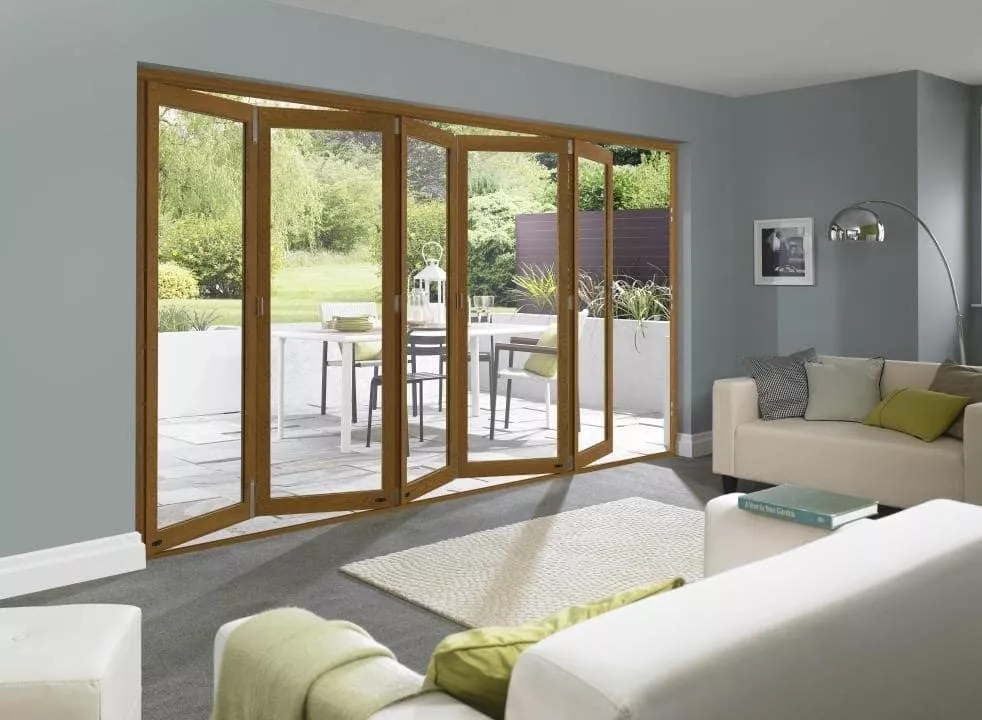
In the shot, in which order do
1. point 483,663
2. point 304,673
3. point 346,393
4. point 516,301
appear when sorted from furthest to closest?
point 516,301 → point 346,393 → point 304,673 → point 483,663

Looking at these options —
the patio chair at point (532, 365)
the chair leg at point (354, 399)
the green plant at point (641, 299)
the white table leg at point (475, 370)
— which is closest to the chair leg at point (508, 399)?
the patio chair at point (532, 365)

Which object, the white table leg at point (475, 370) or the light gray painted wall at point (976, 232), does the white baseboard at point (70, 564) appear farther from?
the light gray painted wall at point (976, 232)

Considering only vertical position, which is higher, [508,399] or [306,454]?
[508,399]

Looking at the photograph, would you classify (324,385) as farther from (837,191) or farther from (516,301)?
(837,191)

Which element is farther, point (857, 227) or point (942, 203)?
point (942, 203)

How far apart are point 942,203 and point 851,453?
2428 millimetres

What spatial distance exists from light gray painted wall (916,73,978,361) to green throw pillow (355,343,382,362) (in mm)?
3509

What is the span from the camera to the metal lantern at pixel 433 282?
19.2 ft

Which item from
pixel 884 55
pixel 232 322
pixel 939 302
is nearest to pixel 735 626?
pixel 232 322

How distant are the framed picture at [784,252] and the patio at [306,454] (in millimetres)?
1660

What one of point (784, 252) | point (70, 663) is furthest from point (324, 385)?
point (784, 252)

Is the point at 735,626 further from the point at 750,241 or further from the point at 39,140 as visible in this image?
the point at 750,241

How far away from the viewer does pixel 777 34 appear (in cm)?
557

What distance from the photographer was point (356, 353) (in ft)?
18.1
